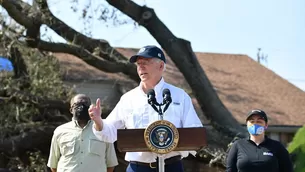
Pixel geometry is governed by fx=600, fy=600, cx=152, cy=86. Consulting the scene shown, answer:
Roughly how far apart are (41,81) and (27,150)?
155 centimetres

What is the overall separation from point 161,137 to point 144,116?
37 centimetres

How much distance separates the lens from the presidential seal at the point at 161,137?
4047 millimetres

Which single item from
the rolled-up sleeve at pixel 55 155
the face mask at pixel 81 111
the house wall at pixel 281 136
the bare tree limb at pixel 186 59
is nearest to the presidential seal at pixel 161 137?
the face mask at pixel 81 111

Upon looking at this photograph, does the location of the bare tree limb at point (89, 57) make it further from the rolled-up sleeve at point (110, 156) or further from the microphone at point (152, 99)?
the microphone at point (152, 99)

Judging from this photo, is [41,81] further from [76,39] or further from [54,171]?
[54,171]

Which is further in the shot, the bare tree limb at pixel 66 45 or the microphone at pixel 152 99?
the bare tree limb at pixel 66 45

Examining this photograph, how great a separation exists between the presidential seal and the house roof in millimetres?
13727

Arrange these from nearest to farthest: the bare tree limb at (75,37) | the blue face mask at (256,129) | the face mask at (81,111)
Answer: the blue face mask at (256,129), the face mask at (81,111), the bare tree limb at (75,37)

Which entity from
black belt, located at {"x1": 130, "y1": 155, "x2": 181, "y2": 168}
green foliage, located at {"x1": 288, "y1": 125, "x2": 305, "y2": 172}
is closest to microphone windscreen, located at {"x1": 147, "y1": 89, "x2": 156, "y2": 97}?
black belt, located at {"x1": 130, "y1": 155, "x2": 181, "y2": 168}

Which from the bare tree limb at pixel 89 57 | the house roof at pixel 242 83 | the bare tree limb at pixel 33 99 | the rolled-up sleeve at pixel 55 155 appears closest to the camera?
the rolled-up sleeve at pixel 55 155

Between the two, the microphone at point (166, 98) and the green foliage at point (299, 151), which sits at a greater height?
the microphone at point (166, 98)

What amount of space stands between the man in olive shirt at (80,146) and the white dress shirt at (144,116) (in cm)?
166

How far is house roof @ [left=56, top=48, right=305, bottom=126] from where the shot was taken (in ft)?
62.6

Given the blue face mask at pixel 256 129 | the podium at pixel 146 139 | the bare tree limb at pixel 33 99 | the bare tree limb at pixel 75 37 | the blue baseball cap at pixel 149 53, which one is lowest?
the podium at pixel 146 139
